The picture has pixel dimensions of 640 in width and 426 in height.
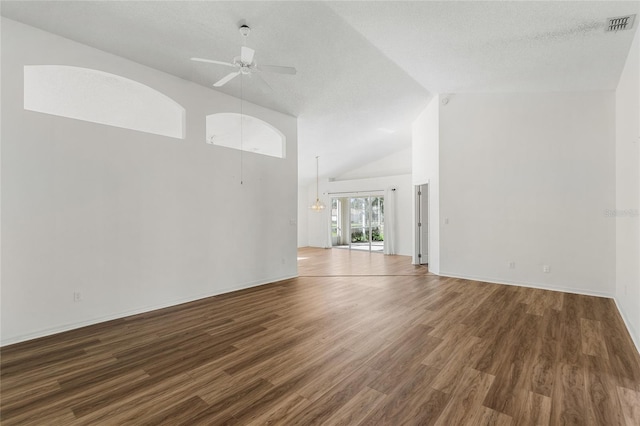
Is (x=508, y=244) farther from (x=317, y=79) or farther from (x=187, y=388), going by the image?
(x=187, y=388)

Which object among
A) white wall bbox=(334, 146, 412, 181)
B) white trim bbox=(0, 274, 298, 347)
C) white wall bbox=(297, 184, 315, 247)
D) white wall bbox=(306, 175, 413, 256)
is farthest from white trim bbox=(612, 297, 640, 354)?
white wall bbox=(297, 184, 315, 247)

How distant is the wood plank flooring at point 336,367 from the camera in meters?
2.01

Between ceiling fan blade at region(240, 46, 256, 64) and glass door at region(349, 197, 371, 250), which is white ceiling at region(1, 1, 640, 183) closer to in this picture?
ceiling fan blade at region(240, 46, 256, 64)

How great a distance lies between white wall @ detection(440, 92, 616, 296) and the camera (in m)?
4.85

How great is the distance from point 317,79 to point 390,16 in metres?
1.69

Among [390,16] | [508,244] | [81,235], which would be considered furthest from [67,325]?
[508,244]

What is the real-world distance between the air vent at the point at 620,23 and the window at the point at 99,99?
17.9 feet

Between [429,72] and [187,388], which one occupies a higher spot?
[429,72]

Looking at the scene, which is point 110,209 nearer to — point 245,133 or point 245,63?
point 245,63

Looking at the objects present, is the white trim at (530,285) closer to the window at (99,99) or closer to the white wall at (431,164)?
the white wall at (431,164)

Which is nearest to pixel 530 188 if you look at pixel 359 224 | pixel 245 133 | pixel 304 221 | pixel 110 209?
pixel 245 133

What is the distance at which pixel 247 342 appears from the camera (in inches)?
123

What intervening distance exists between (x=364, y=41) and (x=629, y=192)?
3867mm

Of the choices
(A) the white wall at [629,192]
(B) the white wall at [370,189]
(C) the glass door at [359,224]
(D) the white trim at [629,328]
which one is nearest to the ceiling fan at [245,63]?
(A) the white wall at [629,192]
